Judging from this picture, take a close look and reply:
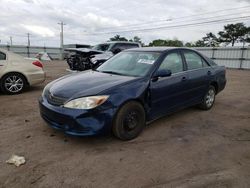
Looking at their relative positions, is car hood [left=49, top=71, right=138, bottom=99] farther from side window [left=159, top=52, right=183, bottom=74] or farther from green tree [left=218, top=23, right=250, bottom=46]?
green tree [left=218, top=23, right=250, bottom=46]

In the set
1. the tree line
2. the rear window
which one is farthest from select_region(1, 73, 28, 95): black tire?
the tree line

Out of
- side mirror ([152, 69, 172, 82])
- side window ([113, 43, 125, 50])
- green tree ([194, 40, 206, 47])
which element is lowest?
side mirror ([152, 69, 172, 82])

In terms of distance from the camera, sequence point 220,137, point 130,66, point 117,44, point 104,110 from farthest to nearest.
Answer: point 117,44
point 130,66
point 220,137
point 104,110

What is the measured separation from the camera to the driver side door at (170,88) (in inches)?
152

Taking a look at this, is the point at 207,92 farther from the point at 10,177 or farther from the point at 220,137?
the point at 10,177

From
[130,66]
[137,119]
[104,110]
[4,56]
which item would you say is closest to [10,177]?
[104,110]

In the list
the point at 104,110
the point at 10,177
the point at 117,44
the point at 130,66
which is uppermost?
the point at 117,44

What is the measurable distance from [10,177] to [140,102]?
2.08 meters

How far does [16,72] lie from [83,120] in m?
4.40

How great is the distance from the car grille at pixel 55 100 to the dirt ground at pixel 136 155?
62 centimetres

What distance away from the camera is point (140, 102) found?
3.66 meters

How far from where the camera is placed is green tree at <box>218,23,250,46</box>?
143ft

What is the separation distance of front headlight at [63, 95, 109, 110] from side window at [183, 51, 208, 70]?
2307 mm

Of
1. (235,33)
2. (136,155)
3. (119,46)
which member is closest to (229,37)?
(235,33)
